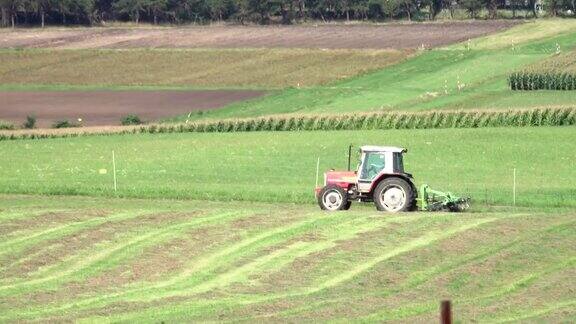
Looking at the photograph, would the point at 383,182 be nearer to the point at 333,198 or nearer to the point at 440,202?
the point at 333,198

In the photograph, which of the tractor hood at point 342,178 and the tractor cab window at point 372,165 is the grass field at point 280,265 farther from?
the tractor cab window at point 372,165

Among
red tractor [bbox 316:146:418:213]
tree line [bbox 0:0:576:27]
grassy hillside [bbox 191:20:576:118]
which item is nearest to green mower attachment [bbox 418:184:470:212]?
red tractor [bbox 316:146:418:213]

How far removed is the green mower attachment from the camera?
33.3 meters

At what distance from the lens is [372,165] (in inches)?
1303

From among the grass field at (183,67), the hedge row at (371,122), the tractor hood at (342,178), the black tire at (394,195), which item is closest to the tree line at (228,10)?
the grass field at (183,67)

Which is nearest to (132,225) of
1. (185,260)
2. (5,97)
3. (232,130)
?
(185,260)

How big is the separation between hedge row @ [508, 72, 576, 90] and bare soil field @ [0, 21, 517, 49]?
91.2 feet

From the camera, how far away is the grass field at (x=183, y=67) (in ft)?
285

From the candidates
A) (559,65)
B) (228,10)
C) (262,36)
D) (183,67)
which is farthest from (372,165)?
(228,10)

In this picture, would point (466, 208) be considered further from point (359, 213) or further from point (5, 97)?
point (5, 97)

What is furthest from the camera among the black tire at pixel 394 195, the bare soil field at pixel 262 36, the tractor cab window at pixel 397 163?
the bare soil field at pixel 262 36

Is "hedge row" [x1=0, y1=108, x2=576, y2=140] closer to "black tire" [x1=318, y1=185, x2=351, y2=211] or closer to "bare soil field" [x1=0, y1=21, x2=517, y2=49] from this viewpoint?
"black tire" [x1=318, y1=185, x2=351, y2=211]

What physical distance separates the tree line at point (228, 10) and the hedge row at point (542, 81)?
196ft

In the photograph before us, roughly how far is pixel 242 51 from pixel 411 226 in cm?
7212
